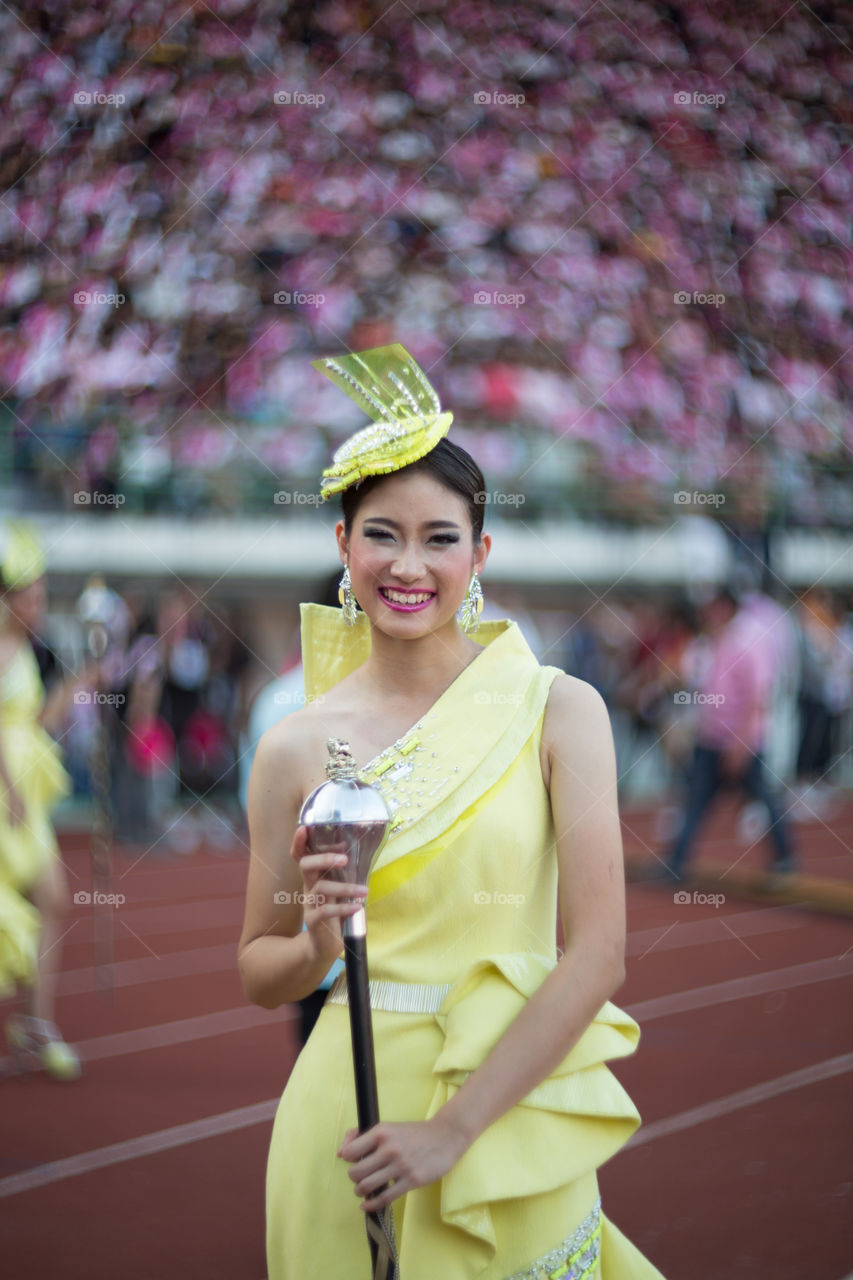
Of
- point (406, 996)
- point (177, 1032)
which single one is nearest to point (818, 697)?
point (177, 1032)

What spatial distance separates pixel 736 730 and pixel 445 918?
656cm

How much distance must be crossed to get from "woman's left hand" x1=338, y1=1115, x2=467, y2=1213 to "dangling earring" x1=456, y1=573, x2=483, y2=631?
28.0 inches

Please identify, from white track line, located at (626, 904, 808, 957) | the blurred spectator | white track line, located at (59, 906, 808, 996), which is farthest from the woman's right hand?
the blurred spectator

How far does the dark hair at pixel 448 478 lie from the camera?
1753 millimetres

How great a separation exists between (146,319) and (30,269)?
686 mm

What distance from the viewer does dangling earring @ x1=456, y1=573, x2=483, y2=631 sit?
1937 millimetres

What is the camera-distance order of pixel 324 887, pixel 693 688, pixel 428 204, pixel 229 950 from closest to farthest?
→ pixel 324 887 < pixel 428 204 < pixel 229 950 < pixel 693 688

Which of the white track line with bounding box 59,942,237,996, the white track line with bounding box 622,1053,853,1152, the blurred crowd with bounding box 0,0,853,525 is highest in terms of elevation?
the blurred crowd with bounding box 0,0,853,525

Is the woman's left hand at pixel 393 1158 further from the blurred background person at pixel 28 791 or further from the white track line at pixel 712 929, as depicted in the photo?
the white track line at pixel 712 929

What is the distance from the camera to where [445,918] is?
168cm

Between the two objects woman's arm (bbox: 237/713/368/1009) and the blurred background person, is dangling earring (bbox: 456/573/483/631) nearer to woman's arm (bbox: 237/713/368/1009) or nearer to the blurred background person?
woman's arm (bbox: 237/713/368/1009)

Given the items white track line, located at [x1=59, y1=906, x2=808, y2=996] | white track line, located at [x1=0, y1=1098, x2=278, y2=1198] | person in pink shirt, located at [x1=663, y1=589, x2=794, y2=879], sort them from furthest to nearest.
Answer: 1. person in pink shirt, located at [x1=663, y1=589, x2=794, y2=879]
2. white track line, located at [x1=59, y1=906, x2=808, y2=996]
3. white track line, located at [x1=0, y1=1098, x2=278, y2=1198]

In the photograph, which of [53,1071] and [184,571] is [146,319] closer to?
[53,1071]

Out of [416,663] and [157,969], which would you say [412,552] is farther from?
[157,969]
